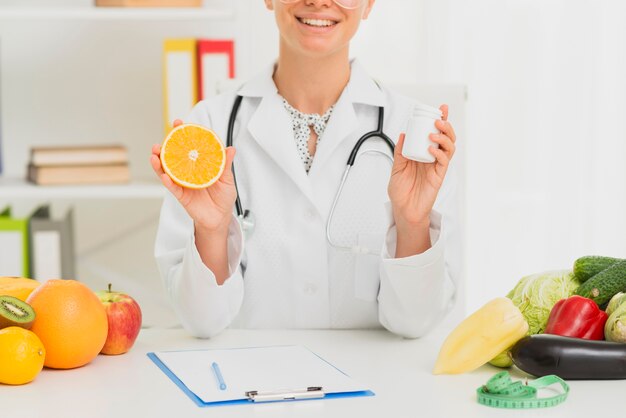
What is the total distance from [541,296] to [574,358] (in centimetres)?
15

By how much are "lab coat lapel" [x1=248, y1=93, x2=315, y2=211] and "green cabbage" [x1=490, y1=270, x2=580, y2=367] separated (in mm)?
534

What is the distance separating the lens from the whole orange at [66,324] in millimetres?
1199

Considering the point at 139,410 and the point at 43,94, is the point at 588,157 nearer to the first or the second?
the point at 43,94

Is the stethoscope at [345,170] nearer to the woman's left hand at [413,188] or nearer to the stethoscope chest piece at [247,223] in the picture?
the stethoscope chest piece at [247,223]

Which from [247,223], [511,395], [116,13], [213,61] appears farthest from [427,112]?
[116,13]

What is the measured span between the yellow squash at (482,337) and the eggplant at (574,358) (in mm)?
28

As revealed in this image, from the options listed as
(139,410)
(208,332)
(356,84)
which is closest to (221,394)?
(139,410)

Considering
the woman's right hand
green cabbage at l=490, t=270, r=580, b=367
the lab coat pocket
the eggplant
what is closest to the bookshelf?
the lab coat pocket

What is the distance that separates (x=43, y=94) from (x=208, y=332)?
154 centimetres

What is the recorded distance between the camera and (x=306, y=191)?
1709mm

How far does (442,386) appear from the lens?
1.14 metres

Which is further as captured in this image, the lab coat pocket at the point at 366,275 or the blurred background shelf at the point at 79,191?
the blurred background shelf at the point at 79,191

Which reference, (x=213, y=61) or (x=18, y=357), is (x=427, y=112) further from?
(x=213, y=61)

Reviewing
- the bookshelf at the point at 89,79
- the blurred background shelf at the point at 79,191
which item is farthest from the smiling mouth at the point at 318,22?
the bookshelf at the point at 89,79
